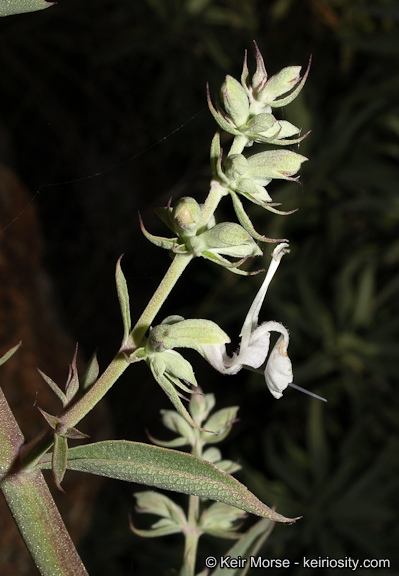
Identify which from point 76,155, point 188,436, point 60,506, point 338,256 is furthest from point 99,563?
point 76,155

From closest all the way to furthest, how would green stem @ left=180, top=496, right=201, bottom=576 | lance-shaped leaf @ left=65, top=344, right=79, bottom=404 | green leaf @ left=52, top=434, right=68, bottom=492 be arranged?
green leaf @ left=52, top=434, right=68, bottom=492 < lance-shaped leaf @ left=65, top=344, right=79, bottom=404 < green stem @ left=180, top=496, right=201, bottom=576

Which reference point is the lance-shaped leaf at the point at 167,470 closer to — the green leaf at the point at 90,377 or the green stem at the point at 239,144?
the green leaf at the point at 90,377

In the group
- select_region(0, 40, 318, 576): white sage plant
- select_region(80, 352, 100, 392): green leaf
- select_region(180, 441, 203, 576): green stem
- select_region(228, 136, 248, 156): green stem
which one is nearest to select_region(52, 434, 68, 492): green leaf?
select_region(0, 40, 318, 576): white sage plant

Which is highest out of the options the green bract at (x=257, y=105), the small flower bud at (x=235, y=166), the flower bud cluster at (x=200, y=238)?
the green bract at (x=257, y=105)

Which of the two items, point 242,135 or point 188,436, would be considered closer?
point 242,135

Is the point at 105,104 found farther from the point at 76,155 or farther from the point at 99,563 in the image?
the point at 99,563

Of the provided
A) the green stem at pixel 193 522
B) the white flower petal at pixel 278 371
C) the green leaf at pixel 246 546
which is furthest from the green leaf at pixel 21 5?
the green leaf at pixel 246 546

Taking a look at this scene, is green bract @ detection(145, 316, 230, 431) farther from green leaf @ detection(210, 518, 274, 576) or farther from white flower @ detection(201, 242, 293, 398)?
green leaf @ detection(210, 518, 274, 576)
